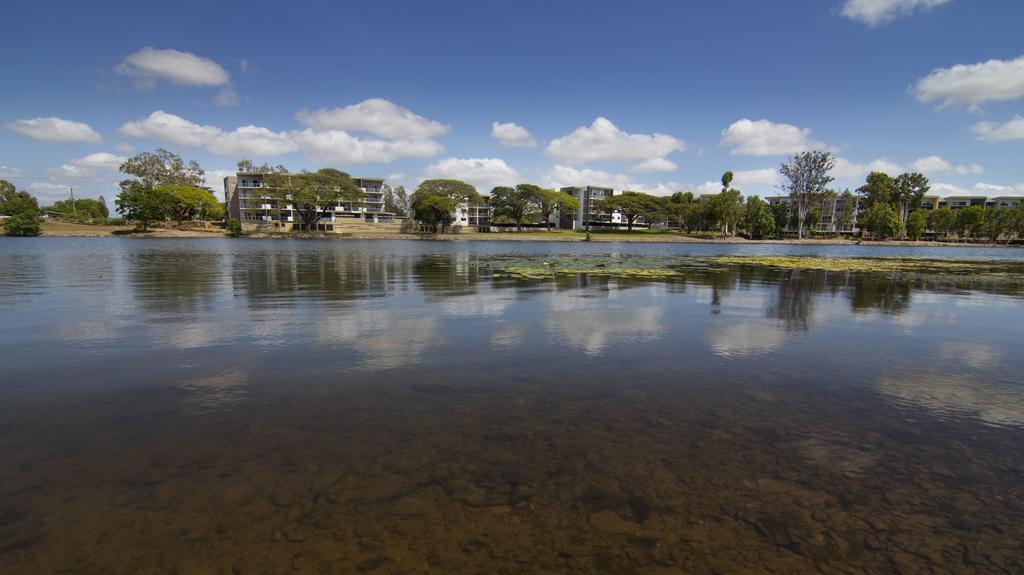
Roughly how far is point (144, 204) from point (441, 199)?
6701 centimetres

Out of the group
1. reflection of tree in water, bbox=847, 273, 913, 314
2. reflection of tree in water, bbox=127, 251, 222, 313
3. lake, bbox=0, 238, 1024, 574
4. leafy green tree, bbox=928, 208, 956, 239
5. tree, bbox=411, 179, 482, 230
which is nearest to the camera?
lake, bbox=0, 238, 1024, 574

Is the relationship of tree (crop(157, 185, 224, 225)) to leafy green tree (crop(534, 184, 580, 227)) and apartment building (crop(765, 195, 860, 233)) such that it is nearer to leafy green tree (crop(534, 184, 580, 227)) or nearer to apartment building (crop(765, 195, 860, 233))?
leafy green tree (crop(534, 184, 580, 227))

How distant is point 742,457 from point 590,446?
194 cm

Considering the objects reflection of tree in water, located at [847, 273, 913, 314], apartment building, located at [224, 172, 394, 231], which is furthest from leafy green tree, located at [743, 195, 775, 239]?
reflection of tree in water, located at [847, 273, 913, 314]

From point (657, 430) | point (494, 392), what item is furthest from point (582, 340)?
point (657, 430)

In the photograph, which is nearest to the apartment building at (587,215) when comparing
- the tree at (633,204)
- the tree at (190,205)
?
the tree at (633,204)

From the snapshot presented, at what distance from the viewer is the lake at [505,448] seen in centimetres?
429

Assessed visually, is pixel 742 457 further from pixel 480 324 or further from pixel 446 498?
pixel 480 324

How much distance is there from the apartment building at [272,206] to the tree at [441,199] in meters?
14.8

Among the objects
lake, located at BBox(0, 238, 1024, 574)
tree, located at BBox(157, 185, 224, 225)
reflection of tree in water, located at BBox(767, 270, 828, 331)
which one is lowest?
lake, located at BBox(0, 238, 1024, 574)

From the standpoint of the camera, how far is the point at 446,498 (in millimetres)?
4992

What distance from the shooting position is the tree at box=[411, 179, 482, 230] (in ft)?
405

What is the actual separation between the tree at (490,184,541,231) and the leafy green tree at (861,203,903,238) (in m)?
94.0

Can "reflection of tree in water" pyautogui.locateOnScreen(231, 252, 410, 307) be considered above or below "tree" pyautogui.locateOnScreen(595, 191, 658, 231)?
below
